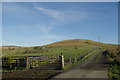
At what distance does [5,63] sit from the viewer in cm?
2086

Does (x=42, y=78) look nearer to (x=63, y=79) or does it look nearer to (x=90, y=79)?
(x=63, y=79)

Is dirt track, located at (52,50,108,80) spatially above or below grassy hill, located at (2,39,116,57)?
Answer: below

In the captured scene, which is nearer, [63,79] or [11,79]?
[63,79]

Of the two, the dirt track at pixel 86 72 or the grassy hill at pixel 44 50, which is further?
the grassy hill at pixel 44 50

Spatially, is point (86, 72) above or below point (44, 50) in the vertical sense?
below

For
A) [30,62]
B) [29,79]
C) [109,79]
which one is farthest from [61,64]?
[109,79]

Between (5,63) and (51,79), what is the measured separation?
1142 cm

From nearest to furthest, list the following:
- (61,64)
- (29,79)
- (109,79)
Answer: (109,79)
(29,79)
(61,64)

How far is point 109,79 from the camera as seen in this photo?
10984mm

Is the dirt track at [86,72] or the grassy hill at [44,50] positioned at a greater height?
the grassy hill at [44,50]

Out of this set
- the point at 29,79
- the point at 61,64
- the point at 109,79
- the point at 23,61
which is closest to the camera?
the point at 109,79

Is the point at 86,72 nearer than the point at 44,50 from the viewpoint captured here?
Yes

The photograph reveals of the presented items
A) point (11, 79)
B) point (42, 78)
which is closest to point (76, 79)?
point (42, 78)

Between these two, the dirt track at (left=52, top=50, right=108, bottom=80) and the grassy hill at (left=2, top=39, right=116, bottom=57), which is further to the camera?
the grassy hill at (left=2, top=39, right=116, bottom=57)
